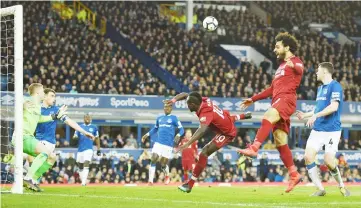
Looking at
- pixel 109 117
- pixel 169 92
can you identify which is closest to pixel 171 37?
pixel 169 92

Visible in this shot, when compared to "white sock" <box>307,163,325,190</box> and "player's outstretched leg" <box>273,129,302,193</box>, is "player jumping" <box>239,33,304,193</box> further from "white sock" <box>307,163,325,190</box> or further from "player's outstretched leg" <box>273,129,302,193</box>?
Answer: "white sock" <box>307,163,325,190</box>

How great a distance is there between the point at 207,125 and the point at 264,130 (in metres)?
1.13

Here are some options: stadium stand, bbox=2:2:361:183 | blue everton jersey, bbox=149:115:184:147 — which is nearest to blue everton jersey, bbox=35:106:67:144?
blue everton jersey, bbox=149:115:184:147

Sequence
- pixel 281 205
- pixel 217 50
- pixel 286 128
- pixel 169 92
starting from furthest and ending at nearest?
pixel 217 50 → pixel 169 92 → pixel 286 128 → pixel 281 205

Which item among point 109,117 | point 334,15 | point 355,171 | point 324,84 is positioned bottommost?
point 355,171

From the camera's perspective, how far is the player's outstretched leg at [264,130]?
503 inches

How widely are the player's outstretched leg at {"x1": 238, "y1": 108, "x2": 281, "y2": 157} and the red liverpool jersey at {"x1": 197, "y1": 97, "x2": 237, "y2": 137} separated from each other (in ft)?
3.36

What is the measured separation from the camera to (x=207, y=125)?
14.1 meters

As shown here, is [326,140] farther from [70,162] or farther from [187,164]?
[70,162]

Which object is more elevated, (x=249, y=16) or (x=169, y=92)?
(x=249, y=16)

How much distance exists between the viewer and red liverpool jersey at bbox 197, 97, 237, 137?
46.3ft

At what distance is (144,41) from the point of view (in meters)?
42.4

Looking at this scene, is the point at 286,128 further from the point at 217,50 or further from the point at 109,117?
the point at 217,50

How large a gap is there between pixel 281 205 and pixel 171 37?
31.3 metres
